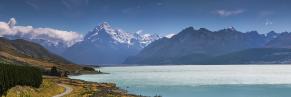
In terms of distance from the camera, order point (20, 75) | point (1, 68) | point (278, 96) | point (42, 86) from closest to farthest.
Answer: point (1, 68), point (20, 75), point (42, 86), point (278, 96)

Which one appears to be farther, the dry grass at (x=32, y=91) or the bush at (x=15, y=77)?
the dry grass at (x=32, y=91)

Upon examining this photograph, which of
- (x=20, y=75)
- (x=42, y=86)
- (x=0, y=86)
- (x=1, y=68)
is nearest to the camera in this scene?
(x=0, y=86)

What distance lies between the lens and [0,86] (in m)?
93.1

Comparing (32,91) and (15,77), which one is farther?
(32,91)

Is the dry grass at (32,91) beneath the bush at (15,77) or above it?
beneath

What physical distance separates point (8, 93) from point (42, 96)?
35.3 ft

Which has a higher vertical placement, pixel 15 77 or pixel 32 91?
pixel 15 77

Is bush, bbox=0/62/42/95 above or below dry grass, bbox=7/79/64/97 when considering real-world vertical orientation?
above

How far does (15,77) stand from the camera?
10844 cm

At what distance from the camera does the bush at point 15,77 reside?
9717 centimetres

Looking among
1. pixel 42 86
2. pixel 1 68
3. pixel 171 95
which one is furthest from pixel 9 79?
pixel 171 95

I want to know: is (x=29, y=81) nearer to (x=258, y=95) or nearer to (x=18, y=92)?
(x=18, y=92)

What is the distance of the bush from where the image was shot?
319 ft

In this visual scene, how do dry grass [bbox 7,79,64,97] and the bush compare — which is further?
dry grass [bbox 7,79,64,97]
